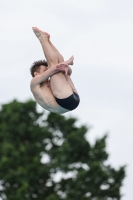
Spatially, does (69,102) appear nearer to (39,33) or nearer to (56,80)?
(56,80)

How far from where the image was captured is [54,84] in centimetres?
1923

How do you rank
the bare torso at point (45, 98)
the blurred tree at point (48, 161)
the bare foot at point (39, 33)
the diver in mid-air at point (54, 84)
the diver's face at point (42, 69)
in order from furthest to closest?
the blurred tree at point (48, 161)
the diver's face at point (42, 69)
the bare foot at point (39, 33)
the bare torso at point (45, 98)
the diver in mid-air at point (54, 84)

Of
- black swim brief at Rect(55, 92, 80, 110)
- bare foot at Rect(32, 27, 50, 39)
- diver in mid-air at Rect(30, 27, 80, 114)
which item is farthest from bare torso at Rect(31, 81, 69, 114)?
Answer: bare foot at Rect(32, 27, 50, 39)

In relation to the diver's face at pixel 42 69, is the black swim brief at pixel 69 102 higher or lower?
lower

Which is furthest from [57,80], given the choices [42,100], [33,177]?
[33,177]

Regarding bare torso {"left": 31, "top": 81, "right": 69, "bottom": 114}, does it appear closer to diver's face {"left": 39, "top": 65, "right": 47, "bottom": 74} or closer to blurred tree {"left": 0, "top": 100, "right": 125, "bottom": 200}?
diver's face {"left": 39, "top": 65, "right": 47, "bottom": 74}

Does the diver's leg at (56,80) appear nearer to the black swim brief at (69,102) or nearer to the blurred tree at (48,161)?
the black swim brief at (69,102)

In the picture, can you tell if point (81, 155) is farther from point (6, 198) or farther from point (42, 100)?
point (42, 100)

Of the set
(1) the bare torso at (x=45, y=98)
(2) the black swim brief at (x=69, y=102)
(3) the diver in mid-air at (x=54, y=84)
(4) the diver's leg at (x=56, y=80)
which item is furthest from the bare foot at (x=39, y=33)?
(2) the black swim brief at (x=69, y=102)

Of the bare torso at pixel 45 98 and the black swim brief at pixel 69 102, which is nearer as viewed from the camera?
the black swim brief at pixel 69 102

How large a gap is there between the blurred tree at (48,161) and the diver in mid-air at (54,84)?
31.9m

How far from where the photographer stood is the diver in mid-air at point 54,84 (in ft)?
63.1

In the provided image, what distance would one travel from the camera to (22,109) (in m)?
54.7

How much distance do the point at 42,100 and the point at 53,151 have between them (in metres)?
34.7
